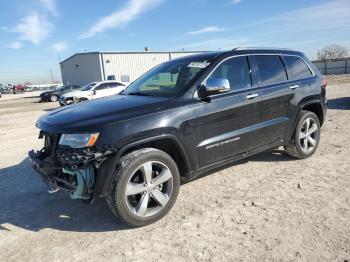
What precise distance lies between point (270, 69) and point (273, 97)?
1.53ft

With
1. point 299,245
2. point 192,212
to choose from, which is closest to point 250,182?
point 192,212

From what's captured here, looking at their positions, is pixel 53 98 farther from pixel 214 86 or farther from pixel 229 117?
pixel 214 86

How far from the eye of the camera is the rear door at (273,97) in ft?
16.2

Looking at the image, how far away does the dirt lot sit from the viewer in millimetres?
3209

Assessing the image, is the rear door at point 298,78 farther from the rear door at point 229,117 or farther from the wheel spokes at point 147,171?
the wheel spokes at point 147,171

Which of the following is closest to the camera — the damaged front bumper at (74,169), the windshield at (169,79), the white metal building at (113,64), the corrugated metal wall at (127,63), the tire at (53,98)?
the damaged front bumper at (74,169)

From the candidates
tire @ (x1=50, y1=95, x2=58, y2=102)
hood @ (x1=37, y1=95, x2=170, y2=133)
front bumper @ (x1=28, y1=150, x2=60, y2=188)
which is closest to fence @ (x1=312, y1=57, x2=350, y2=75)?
tire @ (x1=50, y1=95, x2=58, y2=102)

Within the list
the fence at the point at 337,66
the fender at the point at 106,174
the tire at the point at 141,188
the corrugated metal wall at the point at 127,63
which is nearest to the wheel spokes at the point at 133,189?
the tire at the point at 141,188

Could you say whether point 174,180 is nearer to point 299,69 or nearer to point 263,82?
point 263,82

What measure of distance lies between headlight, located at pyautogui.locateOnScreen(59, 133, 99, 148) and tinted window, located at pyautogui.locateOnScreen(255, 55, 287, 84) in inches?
106

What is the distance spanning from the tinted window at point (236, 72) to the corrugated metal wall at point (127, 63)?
37219 millimetres

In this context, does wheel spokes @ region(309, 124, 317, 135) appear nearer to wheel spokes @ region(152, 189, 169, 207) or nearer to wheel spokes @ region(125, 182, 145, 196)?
wheel spokes @ region(152, 189, 169, 207)

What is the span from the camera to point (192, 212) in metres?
4.03

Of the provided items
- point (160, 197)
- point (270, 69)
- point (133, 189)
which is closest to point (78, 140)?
point (133, 189)
